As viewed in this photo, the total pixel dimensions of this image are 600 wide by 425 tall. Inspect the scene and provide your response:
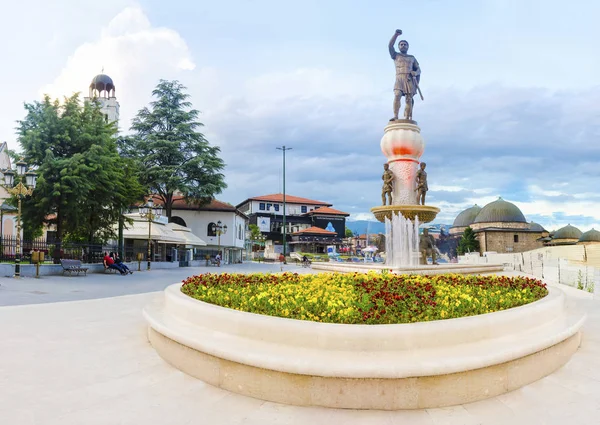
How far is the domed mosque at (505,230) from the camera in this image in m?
68.2

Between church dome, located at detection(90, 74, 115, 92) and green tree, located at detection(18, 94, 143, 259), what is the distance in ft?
116

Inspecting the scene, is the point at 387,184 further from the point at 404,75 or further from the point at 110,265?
the point at 110,265

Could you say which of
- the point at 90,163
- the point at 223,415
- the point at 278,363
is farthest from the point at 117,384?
the point at 90,163

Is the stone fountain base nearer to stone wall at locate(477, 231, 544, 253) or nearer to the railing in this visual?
the railing

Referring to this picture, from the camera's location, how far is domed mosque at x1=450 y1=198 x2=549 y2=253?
68.2 metres

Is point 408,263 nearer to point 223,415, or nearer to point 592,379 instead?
point 592,379

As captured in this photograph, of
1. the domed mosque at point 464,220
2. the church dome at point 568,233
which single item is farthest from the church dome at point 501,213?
the domed mosque at point 464,220

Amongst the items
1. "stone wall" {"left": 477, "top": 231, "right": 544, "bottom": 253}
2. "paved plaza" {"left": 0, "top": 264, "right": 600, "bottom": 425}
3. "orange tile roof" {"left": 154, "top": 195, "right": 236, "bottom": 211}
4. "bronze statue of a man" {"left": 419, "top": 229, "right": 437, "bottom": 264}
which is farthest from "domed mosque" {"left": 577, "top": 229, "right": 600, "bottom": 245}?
"paved plaza" {"left": 0, "top": 264, "right": 600, "bottom": 425}

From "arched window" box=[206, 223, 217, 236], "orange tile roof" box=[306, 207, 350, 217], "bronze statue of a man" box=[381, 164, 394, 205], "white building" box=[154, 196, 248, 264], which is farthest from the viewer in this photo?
"orange tile roof" box=[306, 207, 350, 217]

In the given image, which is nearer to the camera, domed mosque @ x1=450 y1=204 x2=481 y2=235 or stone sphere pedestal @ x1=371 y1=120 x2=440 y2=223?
stone sphere pedestal @ x1=371 y1=120 x2=440 y2=223

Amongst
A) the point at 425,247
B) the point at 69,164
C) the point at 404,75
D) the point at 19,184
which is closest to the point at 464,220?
the point at 404,75

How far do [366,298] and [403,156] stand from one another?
1166cm

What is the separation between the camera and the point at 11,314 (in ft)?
29.1

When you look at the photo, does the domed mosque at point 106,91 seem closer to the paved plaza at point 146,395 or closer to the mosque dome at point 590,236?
the paved plaza at point 146,395
